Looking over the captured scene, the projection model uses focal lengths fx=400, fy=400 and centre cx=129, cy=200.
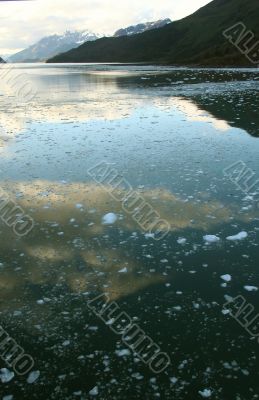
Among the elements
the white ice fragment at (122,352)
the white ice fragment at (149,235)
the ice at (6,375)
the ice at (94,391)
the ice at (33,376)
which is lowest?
the white ice fragment at (149,235)

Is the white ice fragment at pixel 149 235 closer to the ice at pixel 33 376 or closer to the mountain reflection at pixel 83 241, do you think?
the mountain reflection at pixel 83 241

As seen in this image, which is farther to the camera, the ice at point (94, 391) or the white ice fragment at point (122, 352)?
the white ice fragment at point (122, 352)

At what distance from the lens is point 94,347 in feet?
18.5

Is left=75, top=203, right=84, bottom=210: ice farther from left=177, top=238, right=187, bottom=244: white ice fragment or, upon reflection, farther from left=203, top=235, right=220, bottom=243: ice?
left=203, top=235, right=220, bottom=243: ice

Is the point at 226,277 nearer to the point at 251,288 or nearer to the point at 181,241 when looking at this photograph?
the point at 251,288

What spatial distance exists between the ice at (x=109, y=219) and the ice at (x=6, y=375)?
4.75 m

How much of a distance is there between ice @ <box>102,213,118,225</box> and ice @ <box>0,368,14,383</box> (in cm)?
475

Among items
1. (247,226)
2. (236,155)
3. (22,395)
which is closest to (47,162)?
(236,155)

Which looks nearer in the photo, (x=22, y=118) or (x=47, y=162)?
(x=47, y=162)

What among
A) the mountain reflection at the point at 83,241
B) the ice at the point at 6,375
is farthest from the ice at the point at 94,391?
the mountain reflection at the point at 83,241

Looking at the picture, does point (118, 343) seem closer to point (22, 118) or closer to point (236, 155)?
point (236, 155)

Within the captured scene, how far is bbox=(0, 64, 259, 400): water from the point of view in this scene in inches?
202

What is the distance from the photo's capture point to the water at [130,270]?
5125 mm

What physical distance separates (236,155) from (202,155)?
1.33 metres
